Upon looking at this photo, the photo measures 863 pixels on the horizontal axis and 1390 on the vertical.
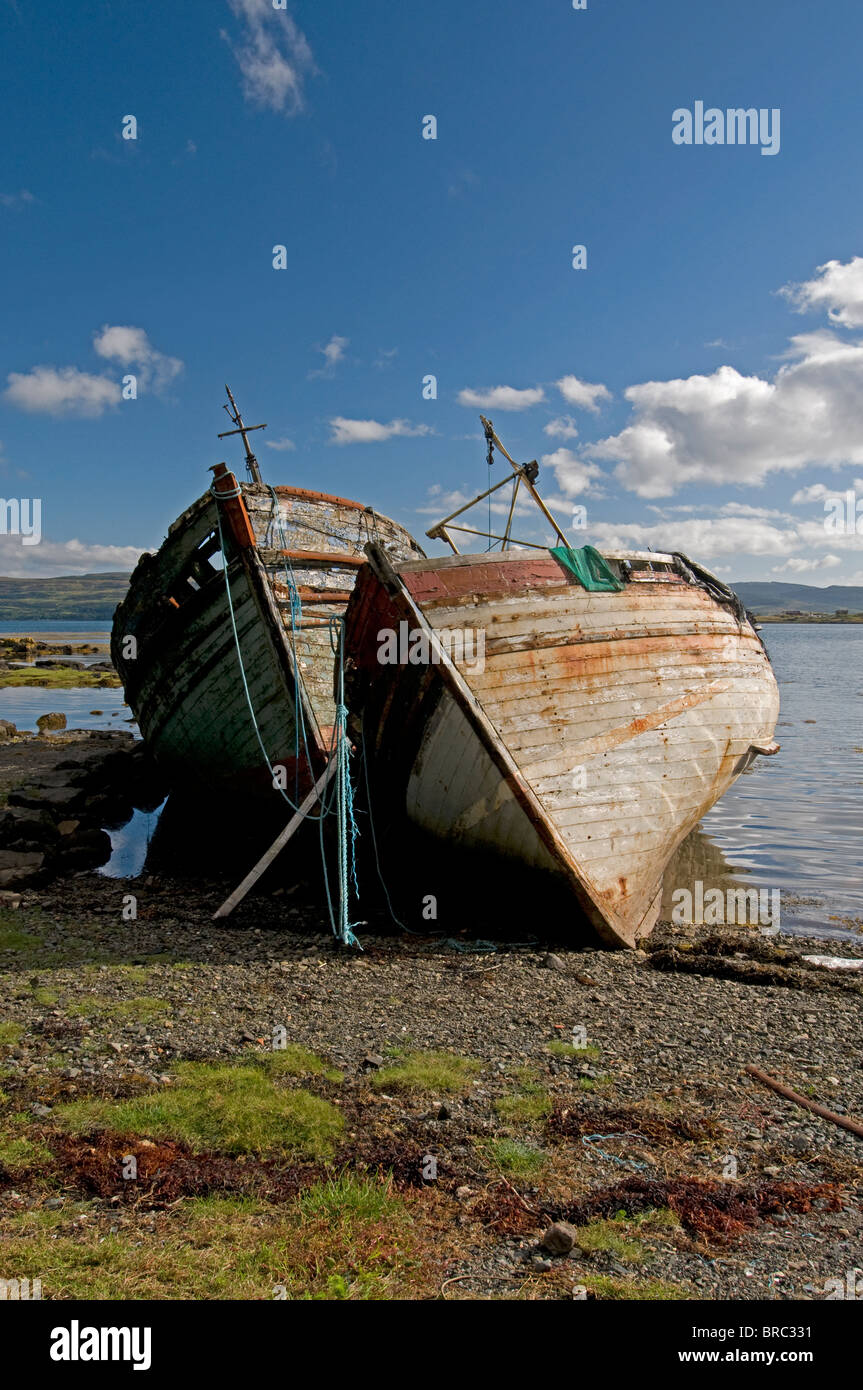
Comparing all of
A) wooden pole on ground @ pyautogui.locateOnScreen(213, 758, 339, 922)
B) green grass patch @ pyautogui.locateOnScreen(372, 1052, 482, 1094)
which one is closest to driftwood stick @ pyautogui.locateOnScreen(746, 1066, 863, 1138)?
green grass patch @ pyautogui.locateOnScreen(372, 1052, 482, 1094)

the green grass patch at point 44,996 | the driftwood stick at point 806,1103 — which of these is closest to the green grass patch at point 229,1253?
the driftwood stick at point 806,1103

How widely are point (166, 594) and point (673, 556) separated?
305 inches

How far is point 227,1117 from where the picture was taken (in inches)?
193

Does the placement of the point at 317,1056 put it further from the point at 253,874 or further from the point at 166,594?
the point at 166,594

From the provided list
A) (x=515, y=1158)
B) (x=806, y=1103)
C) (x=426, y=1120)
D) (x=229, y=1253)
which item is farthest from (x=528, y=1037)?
(x=229, y=1253)

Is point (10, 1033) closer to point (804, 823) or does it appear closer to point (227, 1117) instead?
point (227, 1117)

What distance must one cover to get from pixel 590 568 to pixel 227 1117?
6.90 m

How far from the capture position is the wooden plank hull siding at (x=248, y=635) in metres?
11.2

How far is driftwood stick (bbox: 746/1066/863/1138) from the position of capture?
4914 mm

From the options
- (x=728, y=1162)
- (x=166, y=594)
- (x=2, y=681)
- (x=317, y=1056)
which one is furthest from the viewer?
(x=2, y=681)

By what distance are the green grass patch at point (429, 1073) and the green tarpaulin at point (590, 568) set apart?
547cm
